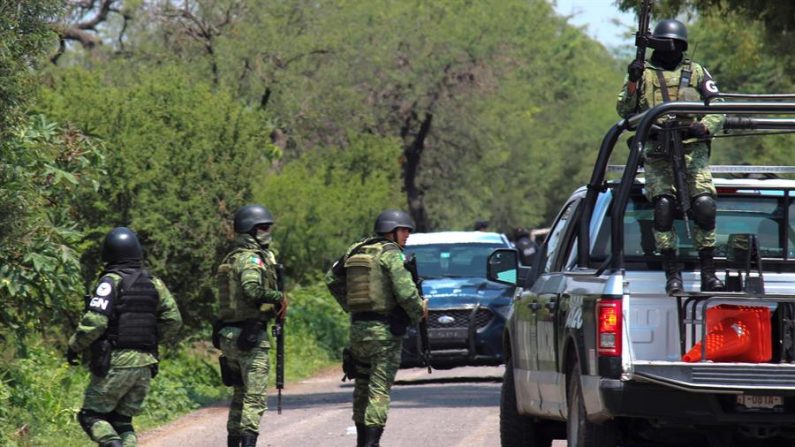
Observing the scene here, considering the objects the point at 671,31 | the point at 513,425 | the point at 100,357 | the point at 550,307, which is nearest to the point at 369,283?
the point at 513,425

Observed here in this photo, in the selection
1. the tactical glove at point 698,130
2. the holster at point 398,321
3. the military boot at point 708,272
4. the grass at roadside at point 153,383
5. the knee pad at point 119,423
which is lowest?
the grass at roadside at point 153,383

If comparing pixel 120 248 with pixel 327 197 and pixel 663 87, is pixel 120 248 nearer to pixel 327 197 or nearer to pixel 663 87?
pixel 663 87

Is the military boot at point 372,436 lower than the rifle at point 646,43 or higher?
lower

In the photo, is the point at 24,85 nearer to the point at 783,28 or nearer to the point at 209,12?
the point at 783,28

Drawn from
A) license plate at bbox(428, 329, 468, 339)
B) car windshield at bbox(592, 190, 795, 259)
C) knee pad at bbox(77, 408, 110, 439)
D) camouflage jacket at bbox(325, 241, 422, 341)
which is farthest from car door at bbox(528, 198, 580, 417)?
license plate at bbox(428, 329, 468, 339)

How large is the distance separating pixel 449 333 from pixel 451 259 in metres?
1.70

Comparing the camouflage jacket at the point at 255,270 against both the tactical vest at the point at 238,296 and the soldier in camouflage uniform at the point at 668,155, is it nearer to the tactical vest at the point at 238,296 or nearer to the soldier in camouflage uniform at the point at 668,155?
the tactical vest at the point at 238,296

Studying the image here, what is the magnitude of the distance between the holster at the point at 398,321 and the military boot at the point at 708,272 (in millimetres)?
3750

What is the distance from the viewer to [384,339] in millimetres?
11766

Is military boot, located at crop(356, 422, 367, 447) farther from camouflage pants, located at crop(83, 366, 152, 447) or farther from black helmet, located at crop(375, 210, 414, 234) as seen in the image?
camouflage pants, located at crop(83, 366, 152, 447)

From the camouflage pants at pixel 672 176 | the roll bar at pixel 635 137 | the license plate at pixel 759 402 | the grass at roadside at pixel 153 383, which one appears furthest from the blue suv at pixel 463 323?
the license plate at pixel 759 402

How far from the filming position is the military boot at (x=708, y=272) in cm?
812

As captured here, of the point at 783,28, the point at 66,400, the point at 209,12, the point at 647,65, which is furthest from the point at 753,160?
the point at 647,65

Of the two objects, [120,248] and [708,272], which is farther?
[120,248]
